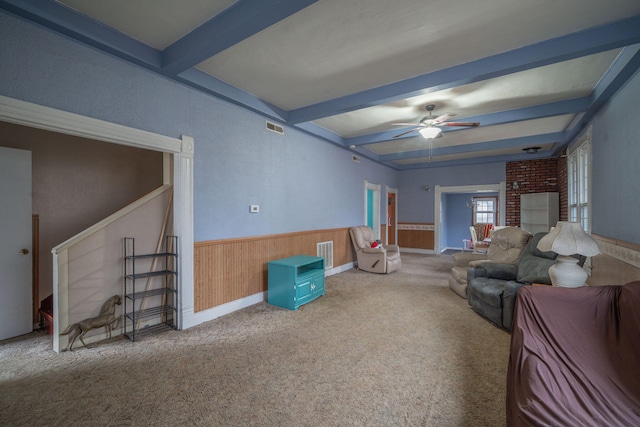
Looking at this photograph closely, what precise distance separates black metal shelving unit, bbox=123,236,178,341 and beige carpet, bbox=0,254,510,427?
27 cm

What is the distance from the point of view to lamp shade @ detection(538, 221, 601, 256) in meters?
2.29

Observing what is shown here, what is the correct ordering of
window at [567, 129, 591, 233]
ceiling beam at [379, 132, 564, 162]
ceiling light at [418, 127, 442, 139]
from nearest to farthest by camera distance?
window at [567, 129, 591, 233] → ceiling light at [418, 127, 442, 139] → ceiling beam at [379, 132, 564, 162]

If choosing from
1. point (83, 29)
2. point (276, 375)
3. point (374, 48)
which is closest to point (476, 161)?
point (374, 48)

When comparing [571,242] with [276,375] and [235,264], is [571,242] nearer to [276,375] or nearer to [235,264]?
[276,375]

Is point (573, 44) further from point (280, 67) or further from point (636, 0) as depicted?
point (280, 67)

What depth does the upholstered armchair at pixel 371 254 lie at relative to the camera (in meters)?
5.54

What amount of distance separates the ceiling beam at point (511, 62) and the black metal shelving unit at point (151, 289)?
112 inches

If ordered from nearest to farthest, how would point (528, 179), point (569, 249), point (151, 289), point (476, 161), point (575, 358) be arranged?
point (575, 358) < point (569, 249) < point (151, 289) < point (528, 179) < point (476, 161)

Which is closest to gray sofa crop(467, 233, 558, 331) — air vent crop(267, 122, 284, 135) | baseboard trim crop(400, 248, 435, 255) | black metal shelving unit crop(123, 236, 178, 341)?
air vent crop(267, 122, 284, 135)

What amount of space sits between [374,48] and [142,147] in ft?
7.94

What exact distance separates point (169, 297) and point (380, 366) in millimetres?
2438

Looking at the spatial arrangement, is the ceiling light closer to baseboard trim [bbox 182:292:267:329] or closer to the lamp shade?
the lamp shade

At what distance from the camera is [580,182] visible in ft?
14.8

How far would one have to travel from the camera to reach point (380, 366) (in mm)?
2283
